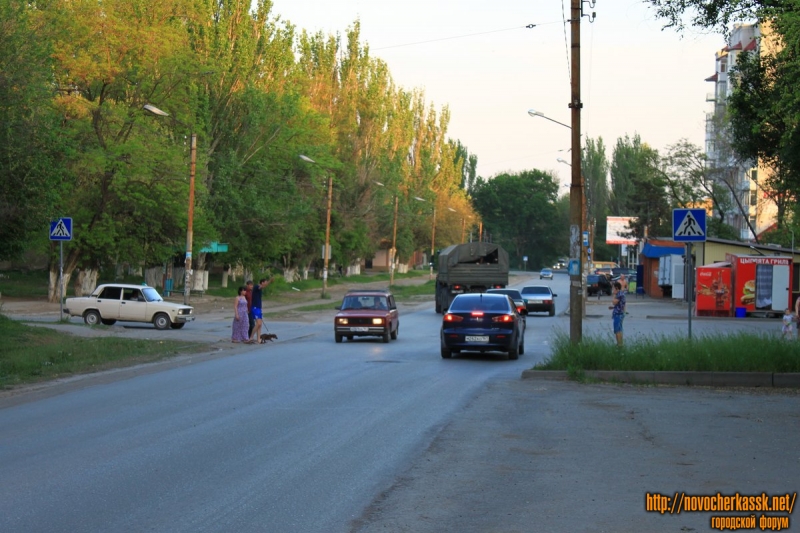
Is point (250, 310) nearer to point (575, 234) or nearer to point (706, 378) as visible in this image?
point (575, 234)

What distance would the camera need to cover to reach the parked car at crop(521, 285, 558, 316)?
4769cm

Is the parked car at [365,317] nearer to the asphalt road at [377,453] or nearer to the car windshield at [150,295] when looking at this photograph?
the car windshield at [150,295]

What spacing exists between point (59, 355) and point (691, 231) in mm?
12995

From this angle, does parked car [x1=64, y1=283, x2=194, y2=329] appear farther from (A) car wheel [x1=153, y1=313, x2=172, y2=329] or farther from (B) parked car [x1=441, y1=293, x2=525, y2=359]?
(B) parked car [x1=441, y1=293, x2=525, y2=359]

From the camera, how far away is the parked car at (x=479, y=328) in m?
22.8

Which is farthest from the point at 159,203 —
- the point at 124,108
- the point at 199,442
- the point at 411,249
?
the point at 411,249

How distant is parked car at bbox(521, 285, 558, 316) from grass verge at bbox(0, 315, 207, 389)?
80.1 ft

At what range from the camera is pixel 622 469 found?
9375mm

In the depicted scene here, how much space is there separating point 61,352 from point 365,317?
9900 mm

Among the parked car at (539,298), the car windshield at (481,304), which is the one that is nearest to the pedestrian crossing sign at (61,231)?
the car windshield at (481,304)

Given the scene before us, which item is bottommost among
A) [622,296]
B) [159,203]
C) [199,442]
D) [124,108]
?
[199,442]

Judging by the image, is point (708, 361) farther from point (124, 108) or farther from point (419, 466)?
point (124, 108)

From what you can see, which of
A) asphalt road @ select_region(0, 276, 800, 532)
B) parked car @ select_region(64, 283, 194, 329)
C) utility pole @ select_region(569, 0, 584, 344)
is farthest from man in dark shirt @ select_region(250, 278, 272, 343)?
utility pole @ select_region(569, 0, 584, 344)

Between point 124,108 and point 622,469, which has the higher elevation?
point 124,108
